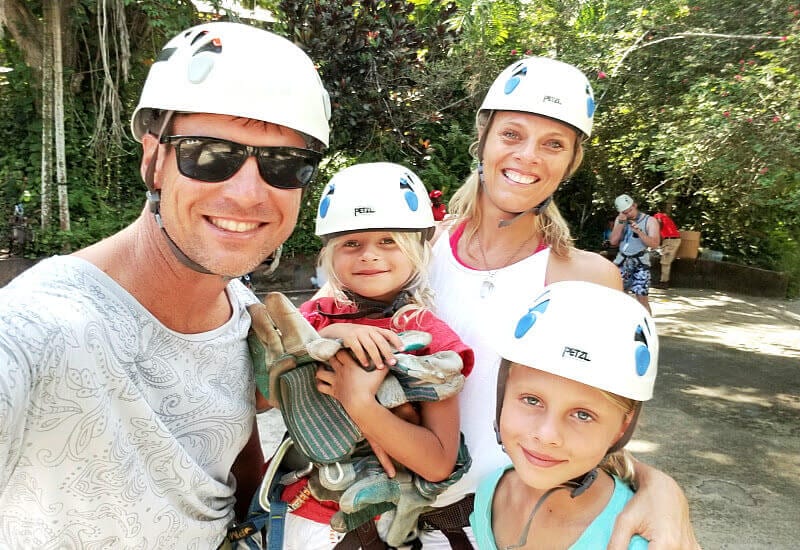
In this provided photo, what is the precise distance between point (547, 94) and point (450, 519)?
174 centimetres

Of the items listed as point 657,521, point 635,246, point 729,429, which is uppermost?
point 657,521

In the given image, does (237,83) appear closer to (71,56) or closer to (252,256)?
(252,256)

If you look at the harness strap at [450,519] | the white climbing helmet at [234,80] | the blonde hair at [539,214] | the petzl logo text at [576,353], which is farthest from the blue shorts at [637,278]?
the white climbing helmet at [234,80]

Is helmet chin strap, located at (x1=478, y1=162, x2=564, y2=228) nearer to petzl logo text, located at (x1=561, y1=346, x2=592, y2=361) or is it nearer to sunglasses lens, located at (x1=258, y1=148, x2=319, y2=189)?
petzl logo text, located at (x1=561, y1=346, x2=592, y2=361)

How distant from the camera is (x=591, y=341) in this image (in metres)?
1.91

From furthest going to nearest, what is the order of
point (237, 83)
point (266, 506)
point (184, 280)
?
point (266, 506)
point (184, 280)
point (237, 83)

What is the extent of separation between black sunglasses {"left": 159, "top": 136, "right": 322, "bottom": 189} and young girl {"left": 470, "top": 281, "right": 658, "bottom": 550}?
93cm

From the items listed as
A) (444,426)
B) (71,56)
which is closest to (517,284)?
(444,426)

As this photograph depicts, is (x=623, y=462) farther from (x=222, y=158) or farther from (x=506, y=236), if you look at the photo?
(x=222, y=158)

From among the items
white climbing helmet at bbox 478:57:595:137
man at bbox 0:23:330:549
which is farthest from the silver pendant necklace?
man at bbox 0:23:330:549

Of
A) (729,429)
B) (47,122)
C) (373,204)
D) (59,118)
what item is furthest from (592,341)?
(47,122)

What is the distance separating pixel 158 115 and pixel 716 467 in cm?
577

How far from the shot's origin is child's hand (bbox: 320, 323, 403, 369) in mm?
2051

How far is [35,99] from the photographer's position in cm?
1219
